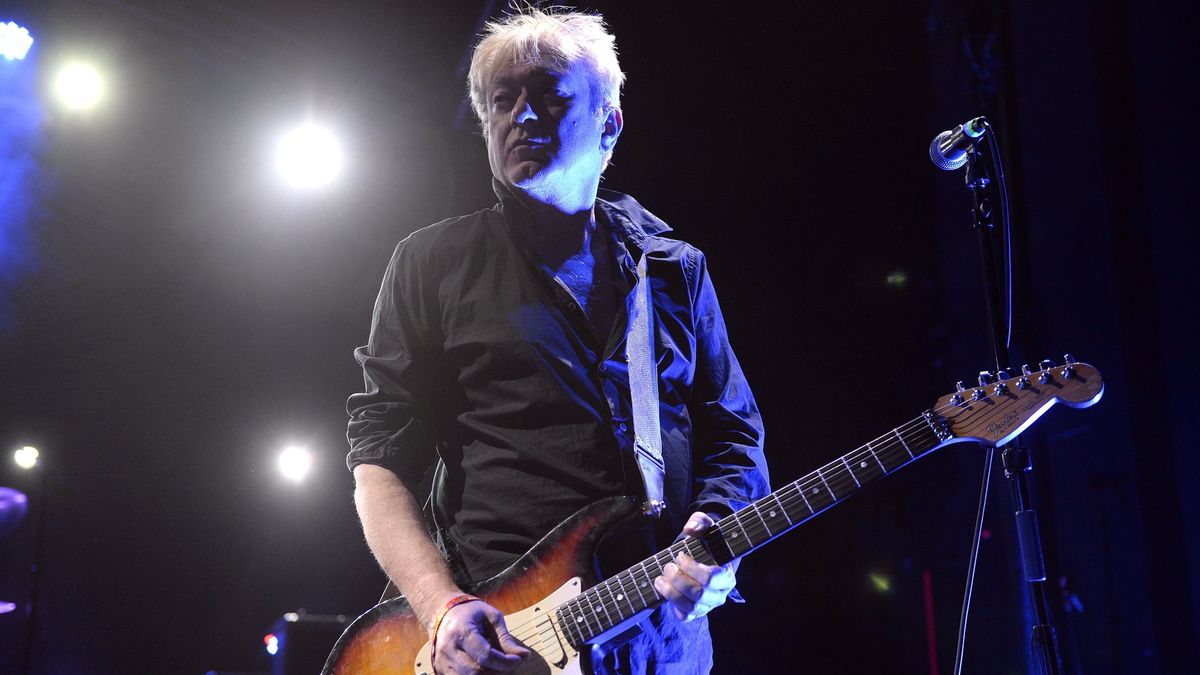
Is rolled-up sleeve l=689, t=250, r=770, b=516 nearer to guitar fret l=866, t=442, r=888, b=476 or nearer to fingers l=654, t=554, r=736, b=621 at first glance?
fingers l=654, t=554, r=736, b=621

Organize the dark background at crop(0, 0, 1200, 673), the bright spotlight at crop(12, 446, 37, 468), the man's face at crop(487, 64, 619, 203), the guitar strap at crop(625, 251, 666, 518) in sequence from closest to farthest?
the guitar strap at crop(625, 251, 666, 518) < the man's face at crop(487, 64, 619, 203) < the dark background at crop(0, 0, 1200, 673) < the bright spotlight at crop(12, 446, 37, 468)

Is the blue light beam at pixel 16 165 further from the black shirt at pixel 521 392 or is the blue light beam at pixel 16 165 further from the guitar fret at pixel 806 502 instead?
the guitar fret at pixel 806 502

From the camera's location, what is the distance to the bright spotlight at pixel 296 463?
21.5ft

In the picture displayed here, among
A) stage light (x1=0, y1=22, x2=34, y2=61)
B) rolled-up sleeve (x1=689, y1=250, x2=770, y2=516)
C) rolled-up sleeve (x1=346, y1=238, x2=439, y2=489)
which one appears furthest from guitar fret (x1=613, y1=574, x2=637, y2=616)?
stage light (x1=0, y1=22, x2=34, y2=61)

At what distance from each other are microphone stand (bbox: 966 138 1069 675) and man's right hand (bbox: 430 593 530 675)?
1362mm

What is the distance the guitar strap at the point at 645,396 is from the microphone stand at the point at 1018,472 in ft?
3.08

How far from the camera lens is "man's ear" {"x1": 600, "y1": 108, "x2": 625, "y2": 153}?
9.65ft

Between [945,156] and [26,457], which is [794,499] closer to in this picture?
[945,156]

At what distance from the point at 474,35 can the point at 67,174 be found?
9.84 feet

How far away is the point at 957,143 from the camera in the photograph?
2.52 m

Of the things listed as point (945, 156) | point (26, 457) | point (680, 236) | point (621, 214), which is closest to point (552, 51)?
point (621, 214)

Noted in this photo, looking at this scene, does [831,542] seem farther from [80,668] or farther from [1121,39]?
[80,668]

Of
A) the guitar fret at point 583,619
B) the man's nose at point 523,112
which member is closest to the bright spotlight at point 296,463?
the man's nose at point 523,112

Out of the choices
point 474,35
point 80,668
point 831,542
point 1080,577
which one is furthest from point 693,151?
point 80,668
